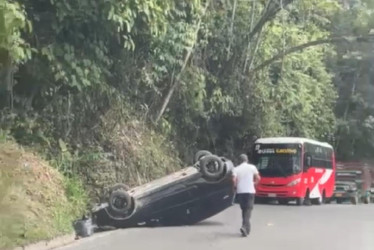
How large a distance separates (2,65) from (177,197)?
561 cm

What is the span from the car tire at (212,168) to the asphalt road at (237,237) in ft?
4.29

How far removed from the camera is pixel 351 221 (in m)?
22.1

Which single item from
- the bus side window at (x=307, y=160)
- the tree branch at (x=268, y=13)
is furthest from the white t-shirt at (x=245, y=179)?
the bus side window at (x=307, y=160)

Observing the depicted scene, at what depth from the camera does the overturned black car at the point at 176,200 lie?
17.0 meters

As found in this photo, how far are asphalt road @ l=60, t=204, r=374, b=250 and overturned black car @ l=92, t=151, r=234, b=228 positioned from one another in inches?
13.6

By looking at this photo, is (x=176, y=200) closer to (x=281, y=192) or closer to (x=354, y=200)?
(x=281, y=192)

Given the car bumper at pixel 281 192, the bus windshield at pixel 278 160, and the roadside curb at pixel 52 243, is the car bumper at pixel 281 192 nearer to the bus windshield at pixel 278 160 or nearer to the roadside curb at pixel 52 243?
the bus windshield at pixel 278 160

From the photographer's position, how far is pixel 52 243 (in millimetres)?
13578

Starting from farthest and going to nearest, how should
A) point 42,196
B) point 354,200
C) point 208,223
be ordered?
point 354,200, point 208,223, point 42,196

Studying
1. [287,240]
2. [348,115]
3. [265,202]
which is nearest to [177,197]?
[287,240]

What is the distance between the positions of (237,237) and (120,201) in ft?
9.69

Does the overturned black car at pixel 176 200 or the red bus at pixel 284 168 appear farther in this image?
the red bus at pixel 284 168

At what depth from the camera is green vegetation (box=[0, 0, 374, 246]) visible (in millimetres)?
16656

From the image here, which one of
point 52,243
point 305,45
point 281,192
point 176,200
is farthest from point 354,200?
point 52,243
